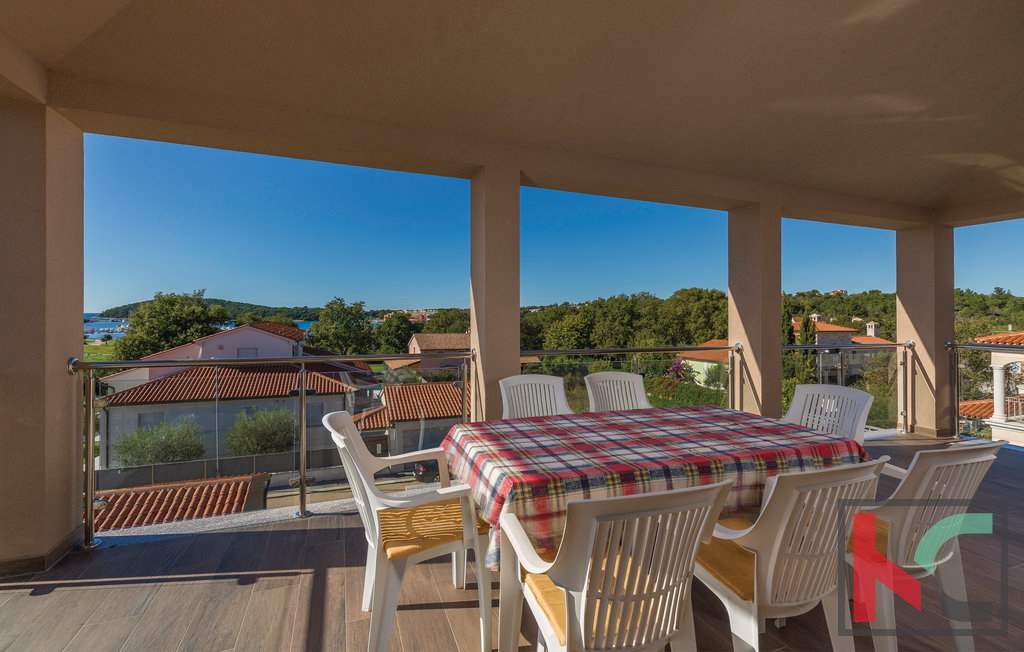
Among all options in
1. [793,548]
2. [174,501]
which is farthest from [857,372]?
[174,501]

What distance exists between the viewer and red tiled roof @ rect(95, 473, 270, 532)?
260 centimetres

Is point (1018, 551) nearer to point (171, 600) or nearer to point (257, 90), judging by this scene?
point (171, 600)

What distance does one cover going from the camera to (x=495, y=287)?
3359 millimetres

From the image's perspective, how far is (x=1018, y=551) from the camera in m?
2.39

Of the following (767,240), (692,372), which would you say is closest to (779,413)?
(692,372)

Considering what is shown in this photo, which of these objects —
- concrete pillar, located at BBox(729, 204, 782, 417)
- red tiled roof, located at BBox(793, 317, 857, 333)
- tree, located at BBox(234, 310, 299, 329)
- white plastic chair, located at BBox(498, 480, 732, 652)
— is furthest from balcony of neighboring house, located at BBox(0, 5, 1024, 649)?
red tiled roof, located at BBox(793, 317, 857, 333)

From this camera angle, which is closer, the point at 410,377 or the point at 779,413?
the point at 410,377

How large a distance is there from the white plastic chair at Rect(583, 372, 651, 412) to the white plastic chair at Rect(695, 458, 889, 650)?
1732mm

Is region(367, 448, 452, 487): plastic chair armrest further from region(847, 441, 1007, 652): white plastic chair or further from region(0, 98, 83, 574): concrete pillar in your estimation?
region(0, 98, 83, 574): concrete pillar

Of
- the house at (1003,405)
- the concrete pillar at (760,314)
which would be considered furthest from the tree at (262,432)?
the house at (1003,405)

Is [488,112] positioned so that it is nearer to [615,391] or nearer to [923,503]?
[615,391]

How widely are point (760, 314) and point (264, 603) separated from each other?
14.0ft

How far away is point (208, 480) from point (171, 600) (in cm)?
88

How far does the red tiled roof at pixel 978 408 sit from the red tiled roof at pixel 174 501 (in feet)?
21.8
